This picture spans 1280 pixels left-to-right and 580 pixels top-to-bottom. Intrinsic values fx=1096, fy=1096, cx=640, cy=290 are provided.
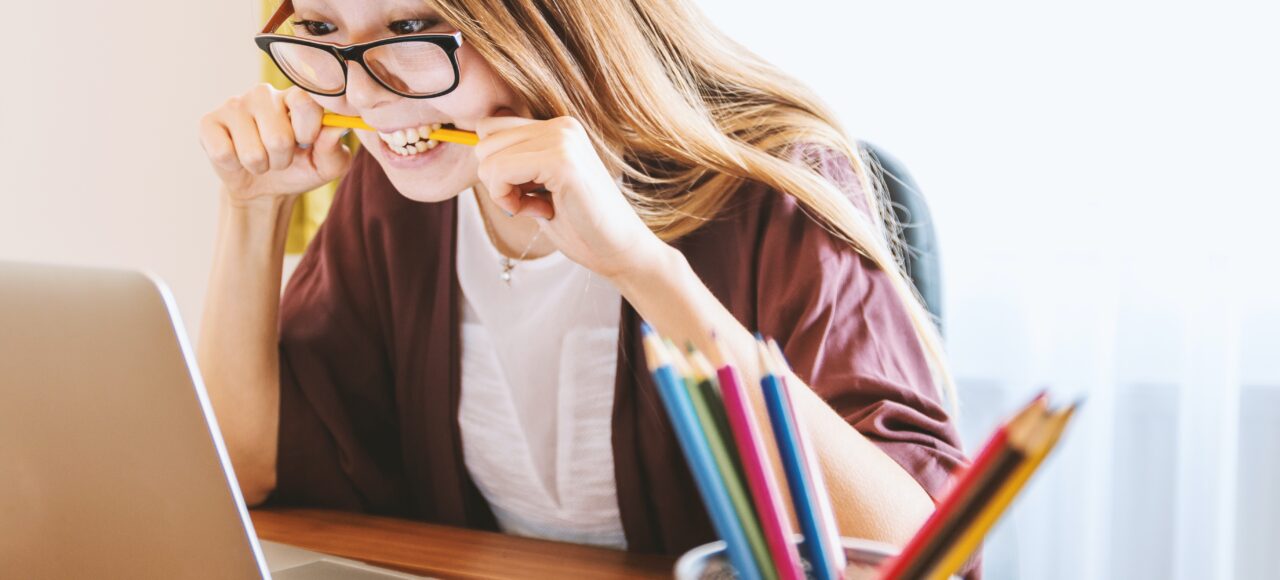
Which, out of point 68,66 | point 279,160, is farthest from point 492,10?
point 68,66

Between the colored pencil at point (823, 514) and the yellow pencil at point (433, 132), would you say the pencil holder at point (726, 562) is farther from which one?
the yellow pencil at point (433, 132)

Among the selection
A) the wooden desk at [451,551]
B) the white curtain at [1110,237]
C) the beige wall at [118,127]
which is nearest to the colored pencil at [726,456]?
the wooden desk at [451,551]

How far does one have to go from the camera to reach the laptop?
1.71 feet

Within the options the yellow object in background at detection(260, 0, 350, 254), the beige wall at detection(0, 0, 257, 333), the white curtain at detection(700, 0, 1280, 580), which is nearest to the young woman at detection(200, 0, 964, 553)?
the white curtain at detection(700, 0, 1280, 580)

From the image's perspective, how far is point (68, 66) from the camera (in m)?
2.56

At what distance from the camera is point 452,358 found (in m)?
1.13

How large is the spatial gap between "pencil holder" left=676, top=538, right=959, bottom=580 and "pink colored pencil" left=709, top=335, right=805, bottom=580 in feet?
0.14

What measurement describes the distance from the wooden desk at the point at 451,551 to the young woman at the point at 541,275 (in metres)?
0.16

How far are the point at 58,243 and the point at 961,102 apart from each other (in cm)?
211

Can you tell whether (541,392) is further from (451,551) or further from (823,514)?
(823,514)

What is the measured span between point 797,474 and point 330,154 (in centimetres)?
79

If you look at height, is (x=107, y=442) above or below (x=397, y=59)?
below

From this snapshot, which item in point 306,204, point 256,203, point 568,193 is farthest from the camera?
point 306,204

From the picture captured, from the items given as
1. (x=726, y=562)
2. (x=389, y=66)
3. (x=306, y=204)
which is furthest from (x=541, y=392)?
(x=306, y=204)
